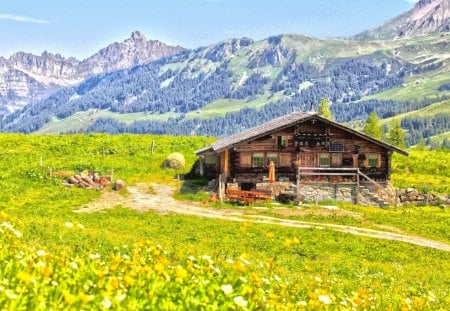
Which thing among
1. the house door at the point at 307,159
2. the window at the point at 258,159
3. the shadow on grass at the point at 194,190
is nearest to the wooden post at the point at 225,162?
the shadow on grass at the point at 194,190

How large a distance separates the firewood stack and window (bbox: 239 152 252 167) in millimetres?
11602

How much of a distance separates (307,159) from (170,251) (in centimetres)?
3450

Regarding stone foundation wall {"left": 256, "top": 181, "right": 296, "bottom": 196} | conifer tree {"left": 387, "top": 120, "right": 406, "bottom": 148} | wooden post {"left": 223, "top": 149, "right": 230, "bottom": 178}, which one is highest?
conifer tree {"left": 387, "top": 120, "right": 406, "bottom": 148}

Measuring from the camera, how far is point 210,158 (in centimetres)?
5488

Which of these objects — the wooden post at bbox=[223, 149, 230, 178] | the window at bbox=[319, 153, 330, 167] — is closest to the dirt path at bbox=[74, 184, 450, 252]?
the wooden post at bbox=[223, 149, 230, 178]

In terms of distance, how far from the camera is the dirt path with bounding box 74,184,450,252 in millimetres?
35719

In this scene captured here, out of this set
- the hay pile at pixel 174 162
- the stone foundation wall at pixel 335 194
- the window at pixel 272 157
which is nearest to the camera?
the stone foundation wall at pixel 335 194

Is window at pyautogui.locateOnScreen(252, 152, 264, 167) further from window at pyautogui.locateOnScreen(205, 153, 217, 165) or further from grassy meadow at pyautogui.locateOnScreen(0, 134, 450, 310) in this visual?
grassy meadow at pyautogui.locateOnScreen(0, 134, 450, 310)

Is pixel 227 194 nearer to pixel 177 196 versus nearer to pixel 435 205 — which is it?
pixel 177 196

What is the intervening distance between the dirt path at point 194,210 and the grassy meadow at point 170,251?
4.84 feet

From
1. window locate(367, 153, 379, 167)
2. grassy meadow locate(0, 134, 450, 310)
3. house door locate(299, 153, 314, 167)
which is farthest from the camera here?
window locate(367, 153, 379, 167)

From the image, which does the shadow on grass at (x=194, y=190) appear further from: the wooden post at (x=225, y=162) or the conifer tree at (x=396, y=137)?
the conifer tree at (x=396, y=137)

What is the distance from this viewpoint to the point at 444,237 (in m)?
36.9

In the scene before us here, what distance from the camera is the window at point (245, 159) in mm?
50625
